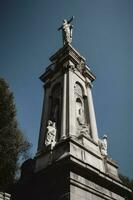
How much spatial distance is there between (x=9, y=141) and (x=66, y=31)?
380 inches

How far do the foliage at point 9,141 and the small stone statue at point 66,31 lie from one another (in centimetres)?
585

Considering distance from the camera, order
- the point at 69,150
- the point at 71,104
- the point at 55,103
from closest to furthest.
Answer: the point at 69,150
the point at 71,104
the point at 55,103

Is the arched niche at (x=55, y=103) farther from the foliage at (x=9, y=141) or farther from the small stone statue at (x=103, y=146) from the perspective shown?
the foliage at (x=9, y=141)

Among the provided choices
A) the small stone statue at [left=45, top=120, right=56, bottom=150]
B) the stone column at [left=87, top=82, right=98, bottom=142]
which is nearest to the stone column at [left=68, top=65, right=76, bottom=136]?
the small stone statue at [left=45, top=120, right=56, bottom=150]

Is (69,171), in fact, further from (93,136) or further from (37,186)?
(93,136)

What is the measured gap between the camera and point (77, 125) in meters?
14.5

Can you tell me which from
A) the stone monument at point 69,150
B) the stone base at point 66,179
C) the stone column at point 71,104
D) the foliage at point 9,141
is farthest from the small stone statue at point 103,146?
the foliage at point 9,141

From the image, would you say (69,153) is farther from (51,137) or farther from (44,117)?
(44,117)

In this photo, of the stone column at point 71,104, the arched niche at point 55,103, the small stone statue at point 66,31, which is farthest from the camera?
the small stone statue at point 66,31

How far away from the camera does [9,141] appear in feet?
57.3

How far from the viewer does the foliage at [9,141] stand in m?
16.8

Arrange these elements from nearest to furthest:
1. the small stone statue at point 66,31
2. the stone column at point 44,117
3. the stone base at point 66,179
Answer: the stone base at point 66,179 → the stone column at point 44,117 → the small stone statue at point 66,31

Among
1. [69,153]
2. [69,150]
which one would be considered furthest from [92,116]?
[69,153]

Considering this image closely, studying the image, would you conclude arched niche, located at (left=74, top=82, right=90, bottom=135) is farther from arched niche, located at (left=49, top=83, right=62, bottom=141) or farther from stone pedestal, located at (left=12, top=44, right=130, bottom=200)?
arched niche, located at (left=49, top=83, right=62, bottom=141)
